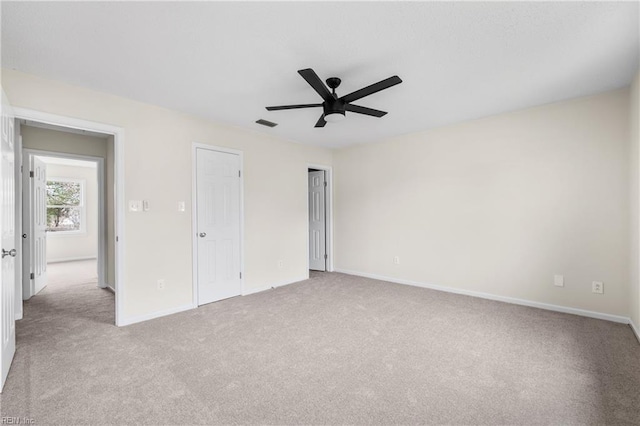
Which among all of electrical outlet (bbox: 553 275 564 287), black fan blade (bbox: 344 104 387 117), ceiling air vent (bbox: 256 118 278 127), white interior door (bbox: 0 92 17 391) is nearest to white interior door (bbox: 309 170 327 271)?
ceiling air vent (bbox: 256 118 278 127)

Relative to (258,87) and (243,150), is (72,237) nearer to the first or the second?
(243,150)

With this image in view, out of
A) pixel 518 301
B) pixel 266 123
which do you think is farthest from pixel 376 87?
pixel 518 301

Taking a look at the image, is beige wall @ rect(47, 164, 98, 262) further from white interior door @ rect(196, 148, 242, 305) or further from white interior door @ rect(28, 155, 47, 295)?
white interior door @ rect(196, 148, 242, 305)

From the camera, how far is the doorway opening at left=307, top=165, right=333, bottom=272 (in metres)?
5.77

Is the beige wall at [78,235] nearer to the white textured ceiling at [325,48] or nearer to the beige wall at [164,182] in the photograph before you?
the beige wall at [164,182]

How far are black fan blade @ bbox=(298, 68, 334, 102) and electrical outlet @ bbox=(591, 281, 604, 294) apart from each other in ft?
11.3

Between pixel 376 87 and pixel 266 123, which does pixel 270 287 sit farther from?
pixel 376 87

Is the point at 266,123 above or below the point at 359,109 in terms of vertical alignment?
above

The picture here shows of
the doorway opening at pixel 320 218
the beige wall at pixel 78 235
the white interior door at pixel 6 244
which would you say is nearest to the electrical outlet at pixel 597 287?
the doorway opening at pixel 320 218

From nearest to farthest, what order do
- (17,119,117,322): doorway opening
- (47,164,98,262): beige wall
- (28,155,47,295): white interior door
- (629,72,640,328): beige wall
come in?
(629,72,640,328): beige wall
(17,119,117,322): doorway opening
(28,155,47,295): white interior door
(47,164,98,262): beige wall

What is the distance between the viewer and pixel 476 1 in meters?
1.75

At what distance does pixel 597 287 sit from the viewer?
321 centimetres

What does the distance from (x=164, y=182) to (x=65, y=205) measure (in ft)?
20.0

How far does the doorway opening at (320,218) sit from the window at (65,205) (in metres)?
6.27
